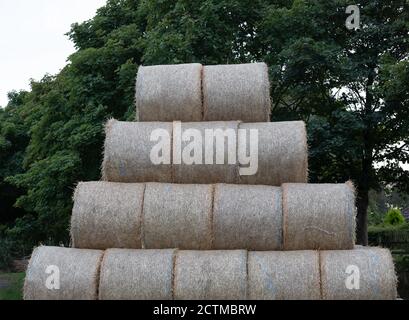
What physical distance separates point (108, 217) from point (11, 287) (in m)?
13.4

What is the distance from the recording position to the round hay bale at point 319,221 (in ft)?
21.0

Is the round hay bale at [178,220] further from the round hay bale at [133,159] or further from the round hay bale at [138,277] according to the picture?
the round hay bale at [133,159]

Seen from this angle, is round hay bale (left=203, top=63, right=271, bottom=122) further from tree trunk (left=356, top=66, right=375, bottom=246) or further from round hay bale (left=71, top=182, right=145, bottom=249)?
tree trunk (left=356, top=66, right=375, bottom=246)

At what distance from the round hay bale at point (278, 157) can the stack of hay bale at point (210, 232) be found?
1 centimetres

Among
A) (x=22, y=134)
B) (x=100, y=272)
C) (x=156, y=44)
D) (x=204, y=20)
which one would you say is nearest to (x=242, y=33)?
(x=204, y=20)

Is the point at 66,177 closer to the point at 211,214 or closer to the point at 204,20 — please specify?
the point at 204,20

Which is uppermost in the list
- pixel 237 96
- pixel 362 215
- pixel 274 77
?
pixel 274 77

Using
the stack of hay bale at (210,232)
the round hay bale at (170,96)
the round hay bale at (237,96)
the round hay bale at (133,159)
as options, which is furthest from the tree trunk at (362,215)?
the round hay bale at (133,159)

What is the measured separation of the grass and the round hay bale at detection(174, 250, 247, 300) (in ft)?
37.6

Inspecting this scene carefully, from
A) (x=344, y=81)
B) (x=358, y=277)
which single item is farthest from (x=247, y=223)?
(x=344, y=81)

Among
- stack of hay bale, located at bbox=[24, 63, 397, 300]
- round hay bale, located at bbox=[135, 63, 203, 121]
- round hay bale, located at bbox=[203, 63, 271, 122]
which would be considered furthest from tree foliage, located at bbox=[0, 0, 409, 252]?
stack of hay bale, located at bbox=[24, 63, 397, 300]

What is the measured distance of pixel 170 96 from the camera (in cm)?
740

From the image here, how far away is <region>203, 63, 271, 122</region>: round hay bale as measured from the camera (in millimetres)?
7332

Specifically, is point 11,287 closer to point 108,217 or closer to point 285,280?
point 108,217
